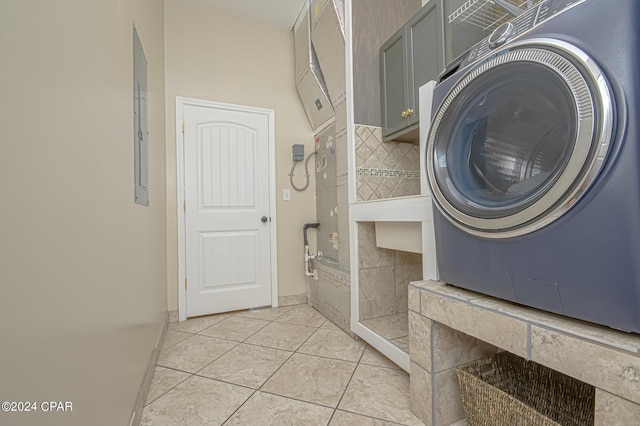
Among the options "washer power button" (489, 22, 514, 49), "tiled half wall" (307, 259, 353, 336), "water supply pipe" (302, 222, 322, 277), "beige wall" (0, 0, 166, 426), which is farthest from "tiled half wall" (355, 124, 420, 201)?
"beige wall" (0, 0, 166, 426)

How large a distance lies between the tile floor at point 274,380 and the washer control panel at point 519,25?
1.42m

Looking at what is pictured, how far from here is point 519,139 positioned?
86 cm

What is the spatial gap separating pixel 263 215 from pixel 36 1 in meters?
2.23

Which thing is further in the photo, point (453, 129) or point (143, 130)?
point (143, 130)

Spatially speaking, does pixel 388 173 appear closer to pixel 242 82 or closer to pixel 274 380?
pixel 274 380

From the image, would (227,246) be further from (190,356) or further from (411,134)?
(411,134)

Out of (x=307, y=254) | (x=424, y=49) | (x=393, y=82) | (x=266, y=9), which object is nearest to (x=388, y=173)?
(x=393, y=82)

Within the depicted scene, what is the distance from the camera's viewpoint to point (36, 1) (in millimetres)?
562

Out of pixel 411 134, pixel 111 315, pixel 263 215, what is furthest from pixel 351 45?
pixel 111 315

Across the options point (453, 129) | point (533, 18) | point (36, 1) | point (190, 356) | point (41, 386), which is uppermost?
point (533, 18)

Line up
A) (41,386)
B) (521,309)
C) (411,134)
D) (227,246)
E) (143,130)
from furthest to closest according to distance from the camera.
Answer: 1. (227,246)
2. (411,134)
3. (143,130)
4. (521,309)
5. (41,386)

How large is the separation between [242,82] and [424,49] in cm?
174

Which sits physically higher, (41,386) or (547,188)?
(547,188)

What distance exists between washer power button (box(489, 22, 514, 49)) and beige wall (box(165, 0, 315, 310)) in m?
2.13
